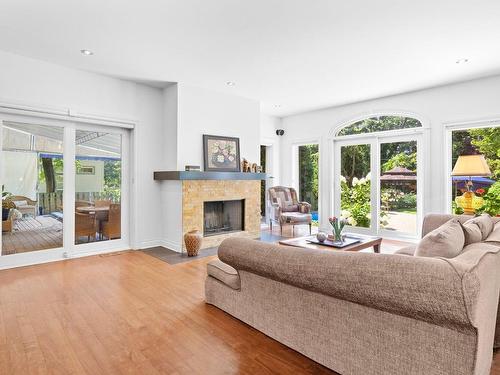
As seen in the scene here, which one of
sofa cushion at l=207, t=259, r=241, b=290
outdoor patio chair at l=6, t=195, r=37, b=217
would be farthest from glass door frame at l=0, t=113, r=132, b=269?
sofa cushion at l=207, t=259, r=241, b=290

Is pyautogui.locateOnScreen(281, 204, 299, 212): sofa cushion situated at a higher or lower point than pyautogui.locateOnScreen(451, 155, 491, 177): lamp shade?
lower

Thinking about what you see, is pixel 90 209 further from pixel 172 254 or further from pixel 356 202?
pixel 356 202

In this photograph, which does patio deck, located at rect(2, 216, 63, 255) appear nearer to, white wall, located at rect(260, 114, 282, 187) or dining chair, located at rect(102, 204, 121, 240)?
dining chair, located at rect(102, 204, 121, 240)

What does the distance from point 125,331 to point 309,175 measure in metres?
5.61

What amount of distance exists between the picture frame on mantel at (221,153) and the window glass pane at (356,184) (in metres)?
2.38

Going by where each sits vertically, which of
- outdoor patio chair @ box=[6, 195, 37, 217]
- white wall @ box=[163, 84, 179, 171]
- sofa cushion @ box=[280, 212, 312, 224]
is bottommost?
sofa cushion @ box=[280, 212, 312, 224]

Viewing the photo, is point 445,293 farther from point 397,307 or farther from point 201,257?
point 201,257

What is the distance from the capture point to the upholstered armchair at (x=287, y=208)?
5864 mm

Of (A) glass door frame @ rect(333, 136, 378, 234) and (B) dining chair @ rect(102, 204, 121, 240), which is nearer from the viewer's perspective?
(B) dining chair @ rect(102, 204, 121, 240)

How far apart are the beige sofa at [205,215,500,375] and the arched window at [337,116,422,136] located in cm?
440

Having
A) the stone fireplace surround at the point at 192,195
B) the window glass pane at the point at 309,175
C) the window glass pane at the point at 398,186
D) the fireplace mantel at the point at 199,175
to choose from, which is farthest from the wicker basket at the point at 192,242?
the window glass pane at the point at 398,186

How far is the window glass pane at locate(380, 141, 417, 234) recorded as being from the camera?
17.9ft

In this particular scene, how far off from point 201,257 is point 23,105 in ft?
9.82

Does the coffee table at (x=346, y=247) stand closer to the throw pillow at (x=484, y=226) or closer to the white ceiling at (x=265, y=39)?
the throw pillow at (x=484, y=226)
